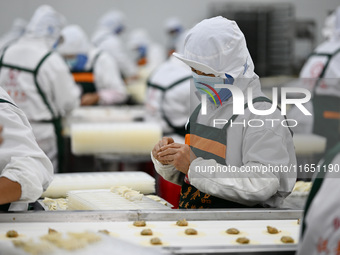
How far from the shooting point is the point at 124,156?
3627 millimetres

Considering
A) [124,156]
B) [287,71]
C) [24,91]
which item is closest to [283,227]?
[124,156]

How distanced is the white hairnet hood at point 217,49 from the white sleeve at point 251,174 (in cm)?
26

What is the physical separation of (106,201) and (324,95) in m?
1.53

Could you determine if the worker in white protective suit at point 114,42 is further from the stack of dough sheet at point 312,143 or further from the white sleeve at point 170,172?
the white sleeve at point 170,172

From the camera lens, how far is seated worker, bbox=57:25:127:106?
602 cm

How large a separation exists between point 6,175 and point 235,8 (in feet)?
32.4

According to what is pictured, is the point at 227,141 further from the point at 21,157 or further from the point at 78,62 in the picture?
the point at 78,62

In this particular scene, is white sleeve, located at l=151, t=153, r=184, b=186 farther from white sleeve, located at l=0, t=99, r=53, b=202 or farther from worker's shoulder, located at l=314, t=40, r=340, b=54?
worker's shoulder, located at l=314, t=40, r=340, b=54

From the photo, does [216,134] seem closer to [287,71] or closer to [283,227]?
[283,227]

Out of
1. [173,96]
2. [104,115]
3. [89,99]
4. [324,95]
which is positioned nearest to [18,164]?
[324,95]

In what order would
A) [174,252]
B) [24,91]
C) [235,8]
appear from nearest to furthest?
[174,252]
[24,91]
[235,8]

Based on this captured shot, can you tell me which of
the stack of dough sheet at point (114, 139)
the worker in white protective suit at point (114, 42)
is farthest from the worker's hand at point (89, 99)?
the stack of dough sheet at point (114, 139)

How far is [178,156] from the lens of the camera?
1916 millimetres

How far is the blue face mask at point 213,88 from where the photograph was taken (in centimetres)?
191
